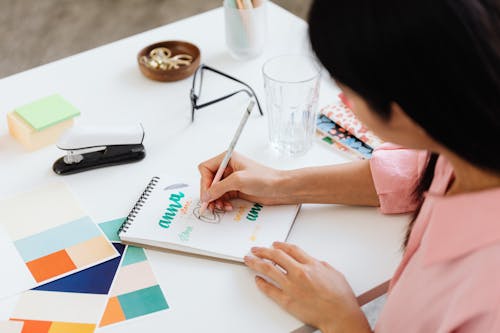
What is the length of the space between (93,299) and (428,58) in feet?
1.85

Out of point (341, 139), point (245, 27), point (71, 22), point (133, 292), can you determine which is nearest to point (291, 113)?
point (341, 139)

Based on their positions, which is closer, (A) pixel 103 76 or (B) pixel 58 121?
(B) pixel 58 121

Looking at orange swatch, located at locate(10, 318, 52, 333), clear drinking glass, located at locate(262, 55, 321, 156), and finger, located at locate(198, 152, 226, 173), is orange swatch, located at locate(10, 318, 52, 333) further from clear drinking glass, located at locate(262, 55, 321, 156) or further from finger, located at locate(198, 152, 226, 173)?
clear drinking glass, located at locate(262, 55, 321, 156)

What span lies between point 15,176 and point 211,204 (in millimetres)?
368

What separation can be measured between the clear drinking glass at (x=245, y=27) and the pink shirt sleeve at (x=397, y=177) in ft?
1.60

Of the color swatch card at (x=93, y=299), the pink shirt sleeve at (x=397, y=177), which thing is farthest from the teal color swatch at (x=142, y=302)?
the pink shirt sleeve at (x=397, y=177)

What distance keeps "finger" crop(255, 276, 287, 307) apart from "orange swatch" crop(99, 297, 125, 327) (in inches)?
7.6

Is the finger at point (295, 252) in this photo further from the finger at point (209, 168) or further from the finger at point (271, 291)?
the finger at point (209, 168)

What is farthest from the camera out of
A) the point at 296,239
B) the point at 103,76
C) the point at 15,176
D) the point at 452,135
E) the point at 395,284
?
the point at 103,76

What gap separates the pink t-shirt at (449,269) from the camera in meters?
0.70

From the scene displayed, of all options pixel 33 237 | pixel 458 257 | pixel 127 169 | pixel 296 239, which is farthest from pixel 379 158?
pixel 33 237

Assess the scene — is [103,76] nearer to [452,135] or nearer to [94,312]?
[94,312]

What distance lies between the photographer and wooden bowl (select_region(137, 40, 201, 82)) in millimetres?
1343

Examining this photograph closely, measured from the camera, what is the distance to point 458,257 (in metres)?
0.74
